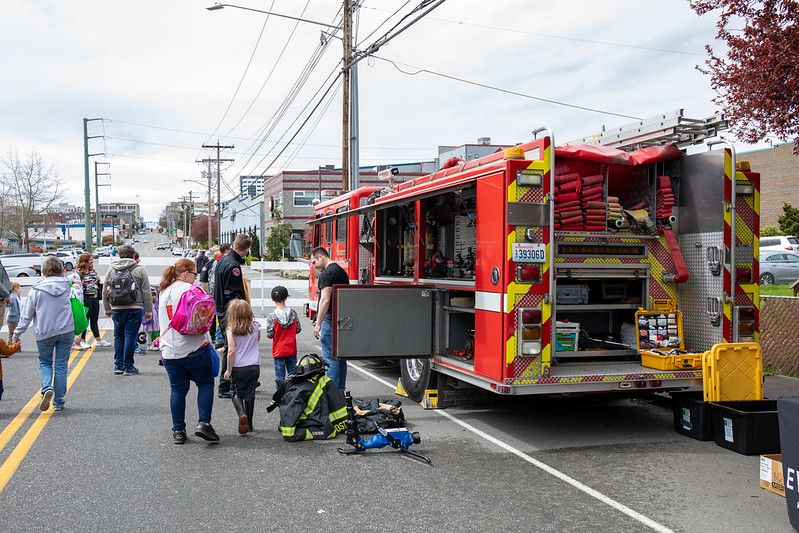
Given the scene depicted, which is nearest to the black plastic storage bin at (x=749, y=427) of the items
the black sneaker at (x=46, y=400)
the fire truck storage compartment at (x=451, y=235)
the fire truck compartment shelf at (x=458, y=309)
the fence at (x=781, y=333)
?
the fire truck compartment shelf at (x=458, y=309)

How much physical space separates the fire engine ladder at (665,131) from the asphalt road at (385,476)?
3109mm

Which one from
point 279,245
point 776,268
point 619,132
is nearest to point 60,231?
point 279,245

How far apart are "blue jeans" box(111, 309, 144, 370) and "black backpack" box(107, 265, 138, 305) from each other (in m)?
0.23

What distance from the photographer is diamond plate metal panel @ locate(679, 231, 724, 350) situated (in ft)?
22.0

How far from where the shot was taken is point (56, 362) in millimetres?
7363

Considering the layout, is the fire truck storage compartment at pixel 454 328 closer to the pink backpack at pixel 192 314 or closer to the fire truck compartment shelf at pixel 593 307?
the fire truck compartment shelf at pixel 593 307

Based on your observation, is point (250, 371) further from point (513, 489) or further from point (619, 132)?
point (619, 132)

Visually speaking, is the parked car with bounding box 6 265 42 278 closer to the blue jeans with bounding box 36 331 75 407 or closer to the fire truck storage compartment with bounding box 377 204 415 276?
the blue jeans with bounding box 36 331 75 407

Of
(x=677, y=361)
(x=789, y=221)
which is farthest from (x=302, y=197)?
(x=677, y=361)

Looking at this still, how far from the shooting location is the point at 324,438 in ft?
21.1

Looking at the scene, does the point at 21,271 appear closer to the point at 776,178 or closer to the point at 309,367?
the point at 309,367

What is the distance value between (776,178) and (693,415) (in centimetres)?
4878

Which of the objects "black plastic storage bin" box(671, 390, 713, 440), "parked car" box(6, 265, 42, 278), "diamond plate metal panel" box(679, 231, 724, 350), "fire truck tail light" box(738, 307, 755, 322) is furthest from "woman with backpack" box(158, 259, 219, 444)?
"parked car" box(6, 265, 42, 278)

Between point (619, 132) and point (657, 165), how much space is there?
2.00 feet
